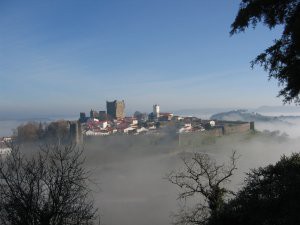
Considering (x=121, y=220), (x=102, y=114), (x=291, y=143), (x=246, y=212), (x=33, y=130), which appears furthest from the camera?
(x=102, y=114)

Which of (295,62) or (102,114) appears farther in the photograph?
(102,114)

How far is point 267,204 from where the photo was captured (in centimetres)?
737

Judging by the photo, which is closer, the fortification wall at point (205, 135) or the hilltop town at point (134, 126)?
the fortification wall at point (205, 135)

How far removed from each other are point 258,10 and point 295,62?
1.24 metres

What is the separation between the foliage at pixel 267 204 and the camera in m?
6.73

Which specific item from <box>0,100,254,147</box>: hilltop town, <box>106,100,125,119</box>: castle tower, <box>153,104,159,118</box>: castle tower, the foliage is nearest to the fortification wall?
<box>0,100,254,147</box>: hilltop town

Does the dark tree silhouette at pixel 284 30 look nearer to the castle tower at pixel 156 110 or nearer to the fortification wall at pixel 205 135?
the fortification wall at pixel 205 135

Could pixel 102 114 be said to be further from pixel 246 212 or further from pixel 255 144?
pixel 246 212

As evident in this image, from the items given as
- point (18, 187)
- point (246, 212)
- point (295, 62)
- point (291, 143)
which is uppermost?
point (295, 62)

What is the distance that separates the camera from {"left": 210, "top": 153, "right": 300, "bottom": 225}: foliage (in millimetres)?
6730

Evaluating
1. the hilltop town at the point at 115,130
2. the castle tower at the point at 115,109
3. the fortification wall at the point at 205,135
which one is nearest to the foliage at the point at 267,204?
the hilltop town at the point at 115,130

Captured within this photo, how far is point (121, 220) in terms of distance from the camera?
3198cm

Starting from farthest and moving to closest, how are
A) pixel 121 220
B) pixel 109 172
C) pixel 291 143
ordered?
pixel 291 143 < pixel 109 172 < pixel 121 220

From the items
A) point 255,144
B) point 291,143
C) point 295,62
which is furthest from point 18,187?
point 291,143
